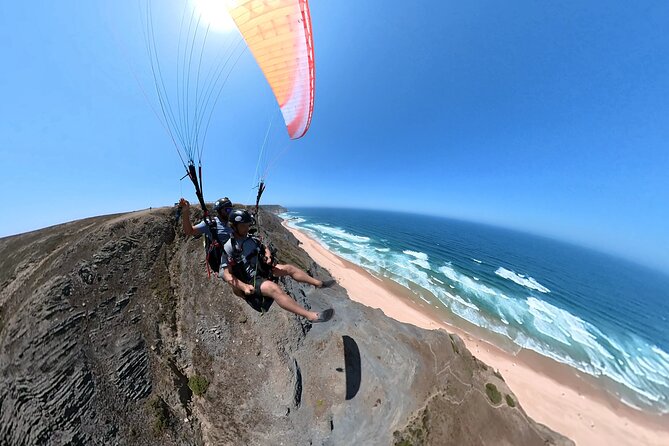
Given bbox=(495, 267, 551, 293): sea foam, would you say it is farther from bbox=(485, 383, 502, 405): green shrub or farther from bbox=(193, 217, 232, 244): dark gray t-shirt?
bbox=(193, 217, 232, 244): dark gray t-shirt

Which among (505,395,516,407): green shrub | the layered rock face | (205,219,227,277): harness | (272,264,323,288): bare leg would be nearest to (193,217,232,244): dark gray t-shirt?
(205,219,227,277): harness

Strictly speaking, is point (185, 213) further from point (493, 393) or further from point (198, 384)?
point (493, 393)

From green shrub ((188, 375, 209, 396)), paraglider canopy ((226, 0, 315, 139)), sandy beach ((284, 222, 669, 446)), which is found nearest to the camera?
paraglider canopy ((226, 0, 315, 139))

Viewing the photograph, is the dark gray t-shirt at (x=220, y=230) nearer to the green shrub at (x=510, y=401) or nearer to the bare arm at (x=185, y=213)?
the bare arm at (x=185, y=213)

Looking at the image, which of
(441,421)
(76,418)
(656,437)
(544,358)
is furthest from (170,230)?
(656,437)

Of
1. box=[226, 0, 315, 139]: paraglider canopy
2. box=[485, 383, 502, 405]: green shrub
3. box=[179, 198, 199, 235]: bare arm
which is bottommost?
box=[485, 383, 502, 405]: green shrub

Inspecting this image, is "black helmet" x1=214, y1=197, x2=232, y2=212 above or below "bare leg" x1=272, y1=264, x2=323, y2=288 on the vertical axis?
above

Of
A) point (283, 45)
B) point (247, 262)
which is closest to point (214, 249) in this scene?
point (247, 262)
